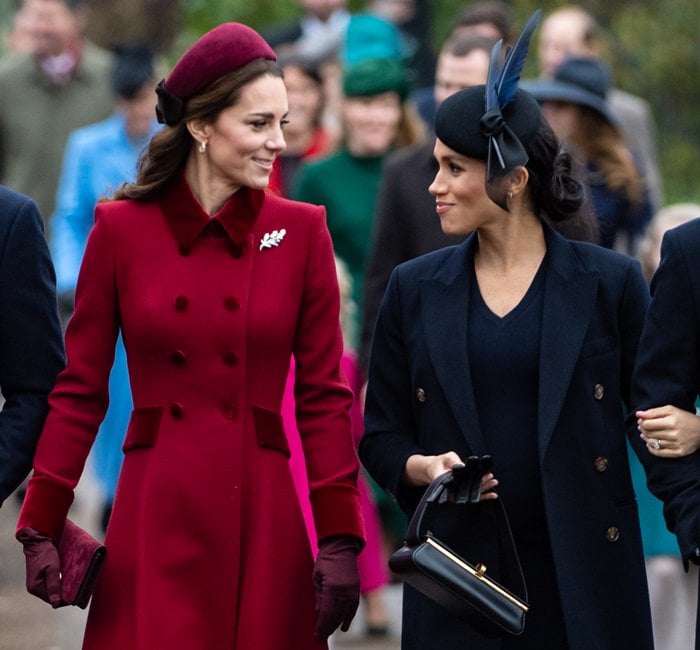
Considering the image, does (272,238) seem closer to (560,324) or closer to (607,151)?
(560,324)

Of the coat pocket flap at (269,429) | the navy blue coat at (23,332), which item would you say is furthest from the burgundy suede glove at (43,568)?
the coat pocket flap at (269,429)

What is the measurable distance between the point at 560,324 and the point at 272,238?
0.77 meters

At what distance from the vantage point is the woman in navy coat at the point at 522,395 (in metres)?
6.05

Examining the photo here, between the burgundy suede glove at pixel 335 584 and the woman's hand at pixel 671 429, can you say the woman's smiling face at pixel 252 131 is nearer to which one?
the burgundy suede glove at pixel 335 584

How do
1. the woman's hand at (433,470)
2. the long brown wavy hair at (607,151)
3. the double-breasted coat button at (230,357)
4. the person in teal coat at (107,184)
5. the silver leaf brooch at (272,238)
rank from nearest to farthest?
the woman's hand at (433,470) → the double-breasted coat button at (230,357) → the silver leaf brooch at (272,238) → the long brown wavy hair at (607,151) → the person in teal coat at (107,184)

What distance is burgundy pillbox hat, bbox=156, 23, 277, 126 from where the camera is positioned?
20.3 ft

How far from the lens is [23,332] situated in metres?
6.05

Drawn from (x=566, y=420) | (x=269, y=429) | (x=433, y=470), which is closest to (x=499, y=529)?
(x=433, y=470)

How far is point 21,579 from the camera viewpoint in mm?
10758

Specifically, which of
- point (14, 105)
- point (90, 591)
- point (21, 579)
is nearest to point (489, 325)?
point (90, 591)

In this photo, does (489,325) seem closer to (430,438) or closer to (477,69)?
(430,438)

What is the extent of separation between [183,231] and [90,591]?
0.94m

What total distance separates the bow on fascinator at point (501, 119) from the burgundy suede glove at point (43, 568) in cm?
141

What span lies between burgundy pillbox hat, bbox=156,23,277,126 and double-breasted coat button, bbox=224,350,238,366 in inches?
26.5
